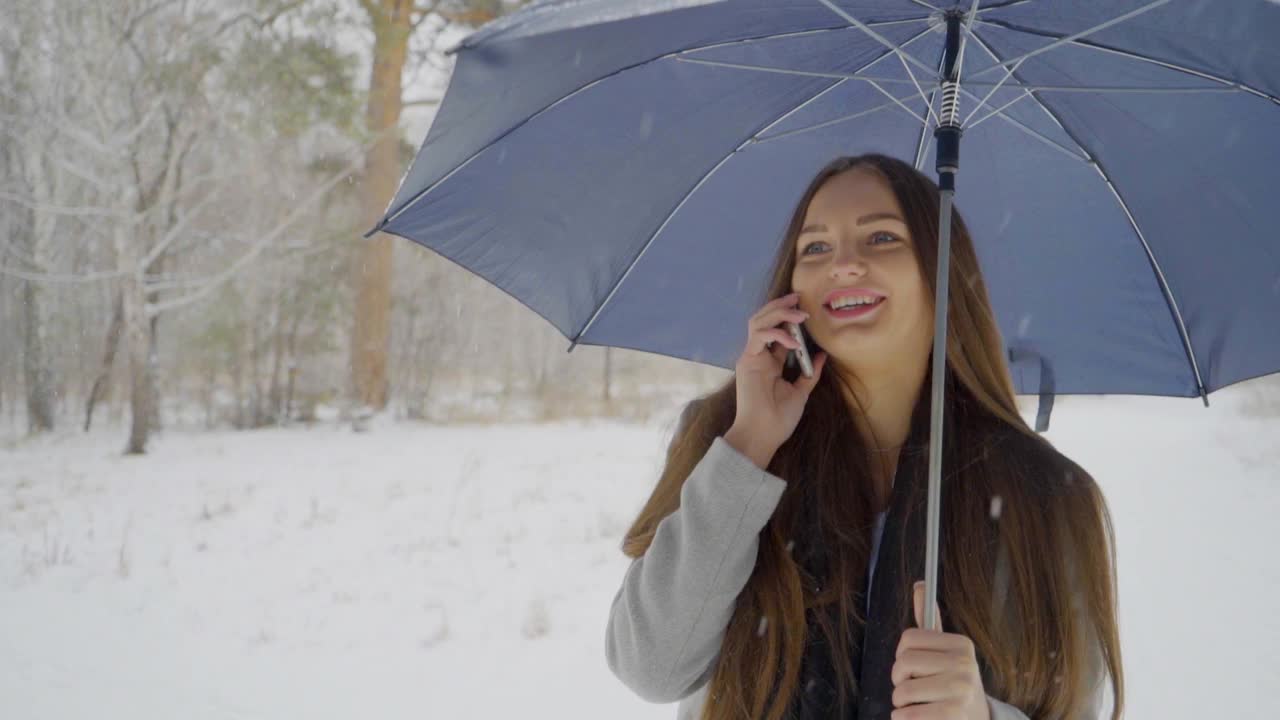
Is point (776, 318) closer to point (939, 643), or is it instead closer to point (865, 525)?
point (865, 525)

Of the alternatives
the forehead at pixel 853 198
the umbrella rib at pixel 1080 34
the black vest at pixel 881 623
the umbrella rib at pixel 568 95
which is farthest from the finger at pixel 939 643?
the umbrella rib at pixel 568 95

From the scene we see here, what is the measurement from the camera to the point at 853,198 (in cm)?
125

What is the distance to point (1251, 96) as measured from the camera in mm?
1312

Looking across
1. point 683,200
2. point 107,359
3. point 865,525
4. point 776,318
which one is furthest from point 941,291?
point 107,359

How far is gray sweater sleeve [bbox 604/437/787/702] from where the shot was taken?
1.04 metres

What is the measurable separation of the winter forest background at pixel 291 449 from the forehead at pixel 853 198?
504 mm

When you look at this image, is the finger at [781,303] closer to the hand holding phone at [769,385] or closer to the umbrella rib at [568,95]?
the hand holding phone at [769,385]

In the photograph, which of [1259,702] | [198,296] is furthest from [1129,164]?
[198,296]

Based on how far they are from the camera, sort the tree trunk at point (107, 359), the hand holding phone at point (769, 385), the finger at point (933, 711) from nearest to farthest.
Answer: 1. the finger at point (933, 711)
2. the hand holding phone at point (769, 385)
3. the tree trunk at point (107, 359)

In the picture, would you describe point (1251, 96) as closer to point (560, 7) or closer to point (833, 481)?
point (833, 481)

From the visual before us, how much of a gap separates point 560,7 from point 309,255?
8737 mm

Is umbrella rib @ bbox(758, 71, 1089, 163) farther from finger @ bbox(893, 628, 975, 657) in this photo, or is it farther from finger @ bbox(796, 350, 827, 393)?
finger @ bbox(893, 628, 975, 657)

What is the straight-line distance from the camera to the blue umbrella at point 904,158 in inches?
48.6

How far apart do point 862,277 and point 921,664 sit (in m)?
0.56
